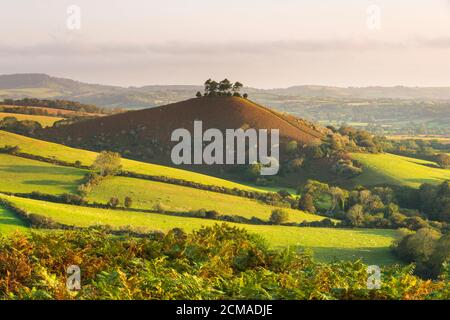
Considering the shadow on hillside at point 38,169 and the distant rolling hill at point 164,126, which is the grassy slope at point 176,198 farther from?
the distant rolling hill at point 164,126

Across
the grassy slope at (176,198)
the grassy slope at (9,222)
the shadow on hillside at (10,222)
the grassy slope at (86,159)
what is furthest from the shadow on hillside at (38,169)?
the shadow on hillside at (10,222)

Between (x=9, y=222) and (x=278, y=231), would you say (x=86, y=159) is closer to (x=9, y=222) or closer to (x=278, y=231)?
(x=9, y=222)

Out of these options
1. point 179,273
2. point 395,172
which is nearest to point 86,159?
point 395,172

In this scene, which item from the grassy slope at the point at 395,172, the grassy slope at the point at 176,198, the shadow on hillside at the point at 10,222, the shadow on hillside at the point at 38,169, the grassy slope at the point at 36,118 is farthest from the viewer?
the grassy slope at the point at 36,118

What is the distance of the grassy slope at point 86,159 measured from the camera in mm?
107213

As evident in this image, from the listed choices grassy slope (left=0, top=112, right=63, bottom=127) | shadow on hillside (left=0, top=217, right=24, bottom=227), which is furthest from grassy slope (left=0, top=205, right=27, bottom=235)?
grassy slope (left=0, top=112, right=63, bottom=127)

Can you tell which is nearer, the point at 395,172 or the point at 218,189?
the point at 218,189

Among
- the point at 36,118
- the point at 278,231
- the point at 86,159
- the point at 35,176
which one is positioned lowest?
the point at 278,231

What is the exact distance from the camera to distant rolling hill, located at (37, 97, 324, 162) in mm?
154500

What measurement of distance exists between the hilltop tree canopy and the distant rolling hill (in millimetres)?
3978

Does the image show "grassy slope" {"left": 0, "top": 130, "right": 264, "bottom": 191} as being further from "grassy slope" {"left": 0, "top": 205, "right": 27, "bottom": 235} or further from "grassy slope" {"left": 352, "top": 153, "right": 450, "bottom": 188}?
"grassy slope" {"left": 0, "top": 205, "right": 27, "bottom": 235}

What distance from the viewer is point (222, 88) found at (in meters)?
173

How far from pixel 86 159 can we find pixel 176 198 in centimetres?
3288

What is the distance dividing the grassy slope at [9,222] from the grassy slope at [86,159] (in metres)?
41.9
